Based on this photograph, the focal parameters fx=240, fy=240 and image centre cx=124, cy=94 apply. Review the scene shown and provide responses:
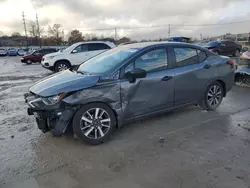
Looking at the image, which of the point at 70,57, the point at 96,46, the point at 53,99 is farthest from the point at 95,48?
the point at 53,99

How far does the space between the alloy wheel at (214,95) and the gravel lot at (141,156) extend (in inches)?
14.5

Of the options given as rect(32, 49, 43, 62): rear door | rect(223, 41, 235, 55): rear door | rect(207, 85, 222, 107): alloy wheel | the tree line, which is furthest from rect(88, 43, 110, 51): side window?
the tree line

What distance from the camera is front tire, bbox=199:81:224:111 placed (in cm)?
534

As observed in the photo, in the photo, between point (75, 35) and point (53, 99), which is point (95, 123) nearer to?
point (53, 99)

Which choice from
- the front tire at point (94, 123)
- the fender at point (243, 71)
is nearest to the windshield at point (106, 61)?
the front tire at point (94, 123)

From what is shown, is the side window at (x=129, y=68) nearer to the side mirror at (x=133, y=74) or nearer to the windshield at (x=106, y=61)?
the side mirror at (x=133, y=74)

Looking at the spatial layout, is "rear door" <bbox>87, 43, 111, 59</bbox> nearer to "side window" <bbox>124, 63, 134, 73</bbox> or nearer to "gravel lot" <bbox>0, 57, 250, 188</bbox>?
"gravel lot" <bbox>0, 57, 250, 188</bbox>

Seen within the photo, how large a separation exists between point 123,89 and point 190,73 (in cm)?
163

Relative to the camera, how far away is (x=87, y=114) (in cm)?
382

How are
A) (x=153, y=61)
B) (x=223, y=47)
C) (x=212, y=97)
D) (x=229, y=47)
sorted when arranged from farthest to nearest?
(x=229, y=47)
(x=223, y=47)
(x=212, y=97)
(x=153, y=61)

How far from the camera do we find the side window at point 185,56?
4828 mm

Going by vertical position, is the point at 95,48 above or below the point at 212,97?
above

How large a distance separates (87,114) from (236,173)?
7.42 feet

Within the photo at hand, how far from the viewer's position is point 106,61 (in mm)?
4645
